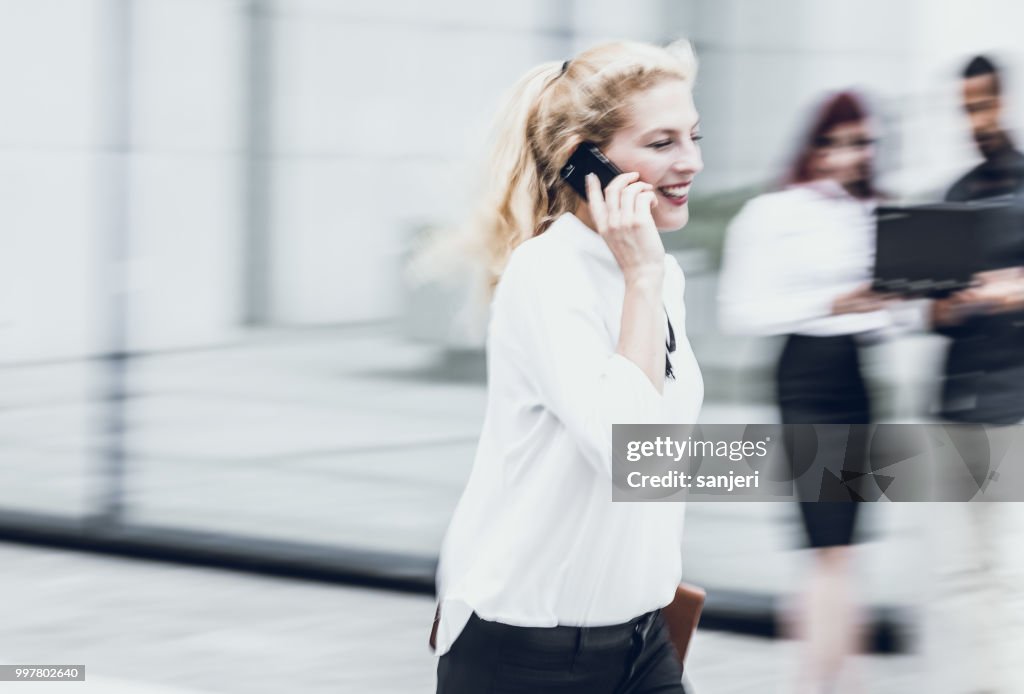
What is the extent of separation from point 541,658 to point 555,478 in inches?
9.0

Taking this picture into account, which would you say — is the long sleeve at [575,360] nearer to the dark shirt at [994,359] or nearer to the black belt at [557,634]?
the black belt at [557,634]

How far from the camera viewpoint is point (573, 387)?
169 cm

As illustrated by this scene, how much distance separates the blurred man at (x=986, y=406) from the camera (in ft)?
11.2

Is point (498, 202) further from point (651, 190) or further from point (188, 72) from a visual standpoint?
point (188, 72)

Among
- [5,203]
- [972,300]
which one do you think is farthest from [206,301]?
[972,300]

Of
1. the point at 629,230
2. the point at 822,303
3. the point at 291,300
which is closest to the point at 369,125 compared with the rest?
the point at 291,300

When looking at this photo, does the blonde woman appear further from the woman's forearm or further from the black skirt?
the black skirt

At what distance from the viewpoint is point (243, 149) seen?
233 inches

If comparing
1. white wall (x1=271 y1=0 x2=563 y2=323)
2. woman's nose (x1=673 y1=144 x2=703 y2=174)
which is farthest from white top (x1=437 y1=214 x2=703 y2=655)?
white wall (x1=271 y1=0 x2=563 y2=323)

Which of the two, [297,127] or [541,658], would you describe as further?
[297,127]

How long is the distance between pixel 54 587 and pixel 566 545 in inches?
162

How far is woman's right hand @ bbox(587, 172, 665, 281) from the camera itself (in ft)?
5.83

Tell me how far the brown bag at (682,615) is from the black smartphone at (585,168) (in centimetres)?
53

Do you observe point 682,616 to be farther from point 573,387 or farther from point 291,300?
point 291,300
